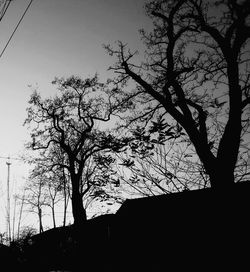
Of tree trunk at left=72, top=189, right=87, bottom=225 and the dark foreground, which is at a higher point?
tree trunk at left=72, top=189, right=87, bottom=225

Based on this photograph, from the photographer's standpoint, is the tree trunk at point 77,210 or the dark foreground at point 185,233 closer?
the dark foreground at point 185,233

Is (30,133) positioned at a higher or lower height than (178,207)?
higher

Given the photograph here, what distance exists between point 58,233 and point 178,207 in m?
29.3

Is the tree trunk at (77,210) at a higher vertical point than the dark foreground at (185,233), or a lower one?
higher

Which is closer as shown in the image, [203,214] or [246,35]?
[246,35]

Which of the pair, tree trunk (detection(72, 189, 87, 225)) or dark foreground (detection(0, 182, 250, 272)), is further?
tree trunk (detection(72, 189, 87, 225))

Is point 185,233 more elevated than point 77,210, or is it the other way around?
point 77,210

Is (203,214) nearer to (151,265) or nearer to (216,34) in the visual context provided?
(151,265)

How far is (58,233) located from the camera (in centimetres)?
3516

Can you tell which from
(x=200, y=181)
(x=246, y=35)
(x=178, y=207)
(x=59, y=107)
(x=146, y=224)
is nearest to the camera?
(x=200, y=181)

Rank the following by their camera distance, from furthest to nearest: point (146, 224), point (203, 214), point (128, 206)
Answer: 1. point (128, 206)
2. point (146, 224)
3. point (203, 214)

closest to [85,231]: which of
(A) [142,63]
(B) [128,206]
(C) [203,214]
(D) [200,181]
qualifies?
(B) [128,206]

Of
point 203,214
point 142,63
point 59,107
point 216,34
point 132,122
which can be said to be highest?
point 59,107

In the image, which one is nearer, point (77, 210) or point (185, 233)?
point (185, 233)
